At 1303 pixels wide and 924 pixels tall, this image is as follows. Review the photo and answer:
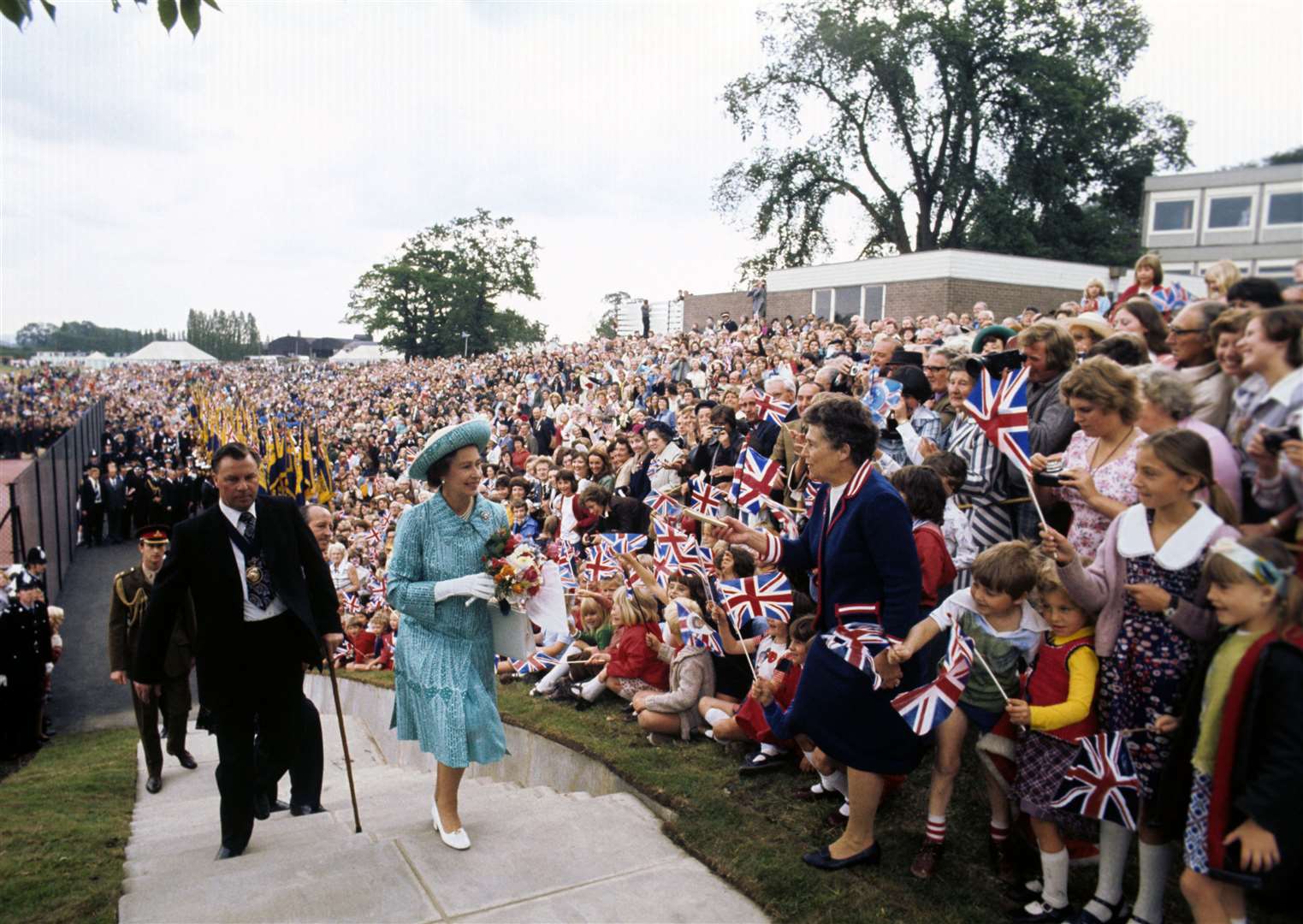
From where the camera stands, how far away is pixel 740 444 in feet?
28.2

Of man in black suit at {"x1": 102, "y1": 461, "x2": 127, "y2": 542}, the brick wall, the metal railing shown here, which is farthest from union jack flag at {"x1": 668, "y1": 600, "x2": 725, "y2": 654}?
man in black suit at {"x1": 102, "y1": 461, "x2": 127, "y2": 542}

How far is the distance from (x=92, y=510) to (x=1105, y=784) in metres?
25.9

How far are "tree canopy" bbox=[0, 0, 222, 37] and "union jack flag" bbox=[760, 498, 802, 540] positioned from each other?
387cm

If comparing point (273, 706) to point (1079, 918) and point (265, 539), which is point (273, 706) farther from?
Result: point (1079, 918)

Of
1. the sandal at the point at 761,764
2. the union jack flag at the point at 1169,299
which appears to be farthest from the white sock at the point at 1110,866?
the union jack flag at the point at 1169,299

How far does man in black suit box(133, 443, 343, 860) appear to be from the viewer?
4625 millimetres

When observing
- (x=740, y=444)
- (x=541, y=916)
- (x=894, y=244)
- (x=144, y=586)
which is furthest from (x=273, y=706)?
(x=894, y=244)

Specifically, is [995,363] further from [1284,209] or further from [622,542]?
[1284,209]

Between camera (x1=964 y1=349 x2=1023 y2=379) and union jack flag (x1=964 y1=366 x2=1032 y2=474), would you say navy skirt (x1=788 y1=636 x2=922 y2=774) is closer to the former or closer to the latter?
union jack flag (x1=964 y1=366 x2=1032 y2=474)

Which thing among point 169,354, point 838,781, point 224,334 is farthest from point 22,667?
point 224,334

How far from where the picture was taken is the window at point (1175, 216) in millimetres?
41406

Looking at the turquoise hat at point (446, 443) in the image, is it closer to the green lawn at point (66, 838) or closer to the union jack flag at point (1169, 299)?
the green lawn at point (66, 838)

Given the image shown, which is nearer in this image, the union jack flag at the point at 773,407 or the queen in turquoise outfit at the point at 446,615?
the queen in turquoise outfit at the point at 446,615

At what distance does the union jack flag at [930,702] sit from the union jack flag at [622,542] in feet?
12.1
